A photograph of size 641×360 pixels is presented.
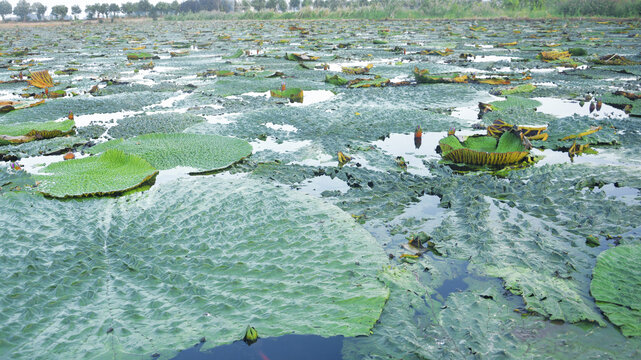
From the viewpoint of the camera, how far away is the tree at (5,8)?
57.8 meters

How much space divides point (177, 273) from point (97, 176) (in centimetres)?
113

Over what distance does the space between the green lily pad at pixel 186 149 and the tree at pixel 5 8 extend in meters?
74.2

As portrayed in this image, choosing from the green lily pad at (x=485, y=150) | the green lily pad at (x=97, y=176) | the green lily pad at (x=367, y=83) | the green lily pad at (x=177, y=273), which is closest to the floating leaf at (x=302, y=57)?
the green lily pad at (x=367, y=83)

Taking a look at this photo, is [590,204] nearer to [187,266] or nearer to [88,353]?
[187,266]

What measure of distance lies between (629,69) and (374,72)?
374cm

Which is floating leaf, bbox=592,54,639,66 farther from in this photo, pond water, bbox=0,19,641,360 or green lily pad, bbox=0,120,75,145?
green lily pad, bbox=0,120,75,145

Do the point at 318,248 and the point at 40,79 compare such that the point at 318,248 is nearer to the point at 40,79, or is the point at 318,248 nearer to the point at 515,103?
the point at 515,103

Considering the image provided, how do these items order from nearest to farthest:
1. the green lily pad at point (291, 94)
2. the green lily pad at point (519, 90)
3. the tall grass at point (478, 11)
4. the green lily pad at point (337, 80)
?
the green lily pad at point (291, 94), the green lily pad at point (519, 90), the green lily pad at point (337, 80), the tall grass at point (478, 11)

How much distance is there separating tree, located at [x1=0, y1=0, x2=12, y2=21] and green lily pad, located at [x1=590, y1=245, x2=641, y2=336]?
76.8m

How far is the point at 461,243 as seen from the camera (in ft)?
5.48

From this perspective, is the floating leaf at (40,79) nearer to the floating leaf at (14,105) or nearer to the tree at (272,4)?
the floating leaf at (14,105)

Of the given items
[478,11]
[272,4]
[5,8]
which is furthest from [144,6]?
[478,11]

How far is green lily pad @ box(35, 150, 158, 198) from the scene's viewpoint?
6.66ft

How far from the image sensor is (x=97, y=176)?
7.26ft
